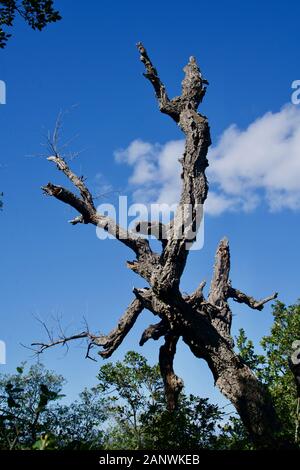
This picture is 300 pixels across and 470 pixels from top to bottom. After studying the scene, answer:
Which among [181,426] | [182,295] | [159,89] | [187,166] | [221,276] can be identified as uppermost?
[159,89]

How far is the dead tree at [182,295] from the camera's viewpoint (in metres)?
10.9

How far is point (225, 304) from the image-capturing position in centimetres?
1366

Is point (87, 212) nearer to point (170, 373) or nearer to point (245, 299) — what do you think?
Result: point (170, 373)

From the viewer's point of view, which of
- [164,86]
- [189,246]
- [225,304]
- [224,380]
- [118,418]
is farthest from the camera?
[118,418]

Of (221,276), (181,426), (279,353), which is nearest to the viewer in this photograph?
(181,426)

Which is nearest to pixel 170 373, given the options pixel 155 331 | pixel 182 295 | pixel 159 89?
pixel 155 331

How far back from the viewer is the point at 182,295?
12.0 m

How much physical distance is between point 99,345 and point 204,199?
4.31 meters

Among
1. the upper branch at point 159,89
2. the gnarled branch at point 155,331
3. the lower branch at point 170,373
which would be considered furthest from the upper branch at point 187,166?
the lower branch at point 170,373

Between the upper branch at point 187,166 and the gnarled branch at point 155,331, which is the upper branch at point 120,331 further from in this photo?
the upper branch at point 187,166

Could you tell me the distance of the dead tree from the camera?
428 inches

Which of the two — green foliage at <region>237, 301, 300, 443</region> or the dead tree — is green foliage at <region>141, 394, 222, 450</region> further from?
green foliage at <region>237, 301, 300, 443</region>

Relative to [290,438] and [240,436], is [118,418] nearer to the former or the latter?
[240,436]
